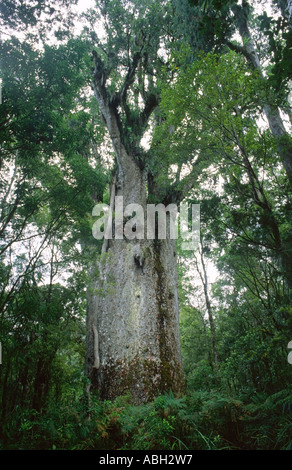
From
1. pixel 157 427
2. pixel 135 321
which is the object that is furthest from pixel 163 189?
pixel 157 427

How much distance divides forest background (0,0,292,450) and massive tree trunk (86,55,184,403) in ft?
1.68

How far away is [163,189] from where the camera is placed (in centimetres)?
864

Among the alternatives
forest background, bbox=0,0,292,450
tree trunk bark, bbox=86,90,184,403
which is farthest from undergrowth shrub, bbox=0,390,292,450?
tree trunk bark, bbox=86,90,184,403

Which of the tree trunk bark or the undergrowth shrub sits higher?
the tree trunk bark

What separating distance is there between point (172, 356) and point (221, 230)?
3.51 meters

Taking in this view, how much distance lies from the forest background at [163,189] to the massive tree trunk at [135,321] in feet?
1.68

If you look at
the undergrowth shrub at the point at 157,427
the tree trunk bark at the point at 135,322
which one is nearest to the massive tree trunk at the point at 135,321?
the tree trunk bark at the point at 135,322

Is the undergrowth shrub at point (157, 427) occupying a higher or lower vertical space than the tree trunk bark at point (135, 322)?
lower

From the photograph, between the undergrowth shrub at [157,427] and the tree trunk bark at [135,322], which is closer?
the undergrowth shrub at [157,427]

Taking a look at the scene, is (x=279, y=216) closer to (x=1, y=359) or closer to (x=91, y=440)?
(x=91, y=440)

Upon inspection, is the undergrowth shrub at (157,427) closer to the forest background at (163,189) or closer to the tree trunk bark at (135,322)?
the forest background at (163,189)

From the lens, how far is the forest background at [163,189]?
3.04m

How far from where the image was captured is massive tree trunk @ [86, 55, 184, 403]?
215 inches

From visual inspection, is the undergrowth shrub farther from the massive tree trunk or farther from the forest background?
the massive tree trunk
